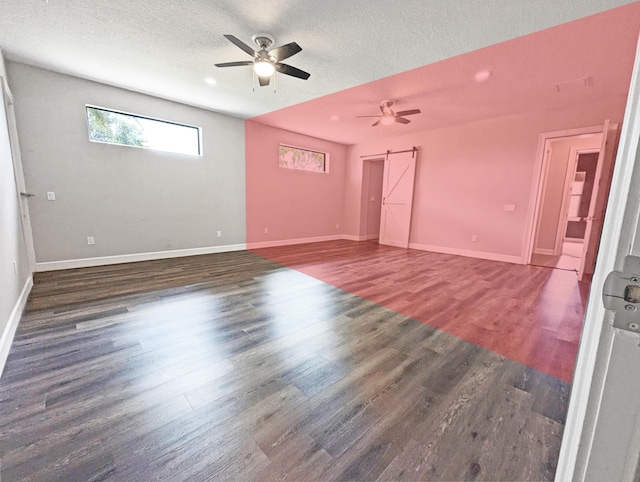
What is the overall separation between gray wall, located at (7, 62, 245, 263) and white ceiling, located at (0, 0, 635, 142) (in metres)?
0.46

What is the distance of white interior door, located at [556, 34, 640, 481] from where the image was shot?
385mm

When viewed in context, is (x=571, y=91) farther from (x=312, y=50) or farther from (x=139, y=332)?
(x=139, y=332)

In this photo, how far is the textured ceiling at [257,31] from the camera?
→ 2.19 meters

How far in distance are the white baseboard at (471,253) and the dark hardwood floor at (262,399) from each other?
3.32 m

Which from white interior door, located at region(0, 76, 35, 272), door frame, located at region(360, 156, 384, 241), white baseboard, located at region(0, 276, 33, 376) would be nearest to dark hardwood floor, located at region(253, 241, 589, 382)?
door frame, located at region(360, 156, 384, 241)

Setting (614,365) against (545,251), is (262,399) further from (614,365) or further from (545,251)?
(545,251)

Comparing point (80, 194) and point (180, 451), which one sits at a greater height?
point (80, 194)

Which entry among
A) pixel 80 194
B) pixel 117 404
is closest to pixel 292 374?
pixel 117 404

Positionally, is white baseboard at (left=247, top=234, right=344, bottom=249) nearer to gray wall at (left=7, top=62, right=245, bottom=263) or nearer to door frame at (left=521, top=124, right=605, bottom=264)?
gray wall at (left=7, top=62, right=245, bottom=263)

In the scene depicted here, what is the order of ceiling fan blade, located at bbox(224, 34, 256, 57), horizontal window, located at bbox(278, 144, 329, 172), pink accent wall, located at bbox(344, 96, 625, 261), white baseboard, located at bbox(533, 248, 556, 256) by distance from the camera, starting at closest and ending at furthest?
ceiling fan blade, located at bbox(224, 34, 256, 57)
pink accent wall, located at bbox(344, 96, 625, 261)
white baseboard, located at bbox(533, 248, 556, 256)
horizontal window, located at bbox(278, 144, 329, 172)

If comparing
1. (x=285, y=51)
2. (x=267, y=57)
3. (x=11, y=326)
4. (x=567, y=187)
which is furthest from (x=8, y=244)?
(x=567, y=187)

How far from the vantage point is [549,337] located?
2.21 meters

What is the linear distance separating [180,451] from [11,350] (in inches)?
68.6

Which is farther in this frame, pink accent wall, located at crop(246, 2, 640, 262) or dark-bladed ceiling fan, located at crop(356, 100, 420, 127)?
dark-bladed ceiling fan, located at crop(356, 100, 420, 127)
